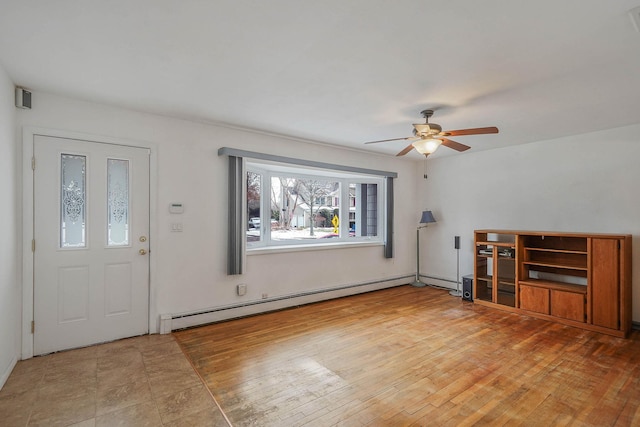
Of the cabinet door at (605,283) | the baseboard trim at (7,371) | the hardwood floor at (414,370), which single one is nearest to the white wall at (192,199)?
the hardwood floor at (414,370)

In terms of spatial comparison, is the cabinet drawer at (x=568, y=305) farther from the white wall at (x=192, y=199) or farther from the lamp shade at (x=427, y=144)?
the white wall at (x=192, y=199)

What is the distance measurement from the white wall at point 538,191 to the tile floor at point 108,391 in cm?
467

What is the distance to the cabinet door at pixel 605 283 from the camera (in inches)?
141

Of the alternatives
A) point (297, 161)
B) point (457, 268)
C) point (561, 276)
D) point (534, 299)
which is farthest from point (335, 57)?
point (457, 268)

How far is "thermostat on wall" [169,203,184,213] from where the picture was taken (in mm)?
3625

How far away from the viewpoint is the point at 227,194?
4004 millimetres

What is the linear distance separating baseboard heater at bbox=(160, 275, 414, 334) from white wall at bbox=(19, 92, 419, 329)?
0.07 m

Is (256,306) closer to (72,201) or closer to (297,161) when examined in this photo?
(297,161)

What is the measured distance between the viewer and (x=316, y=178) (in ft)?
17.4

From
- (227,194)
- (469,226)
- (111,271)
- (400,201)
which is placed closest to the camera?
(111,271)

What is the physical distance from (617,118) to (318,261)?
4025 millimetres

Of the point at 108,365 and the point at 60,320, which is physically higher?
the point at 60,320

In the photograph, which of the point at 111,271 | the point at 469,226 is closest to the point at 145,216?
the point at 111,271

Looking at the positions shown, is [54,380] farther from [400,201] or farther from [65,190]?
[400,201]
